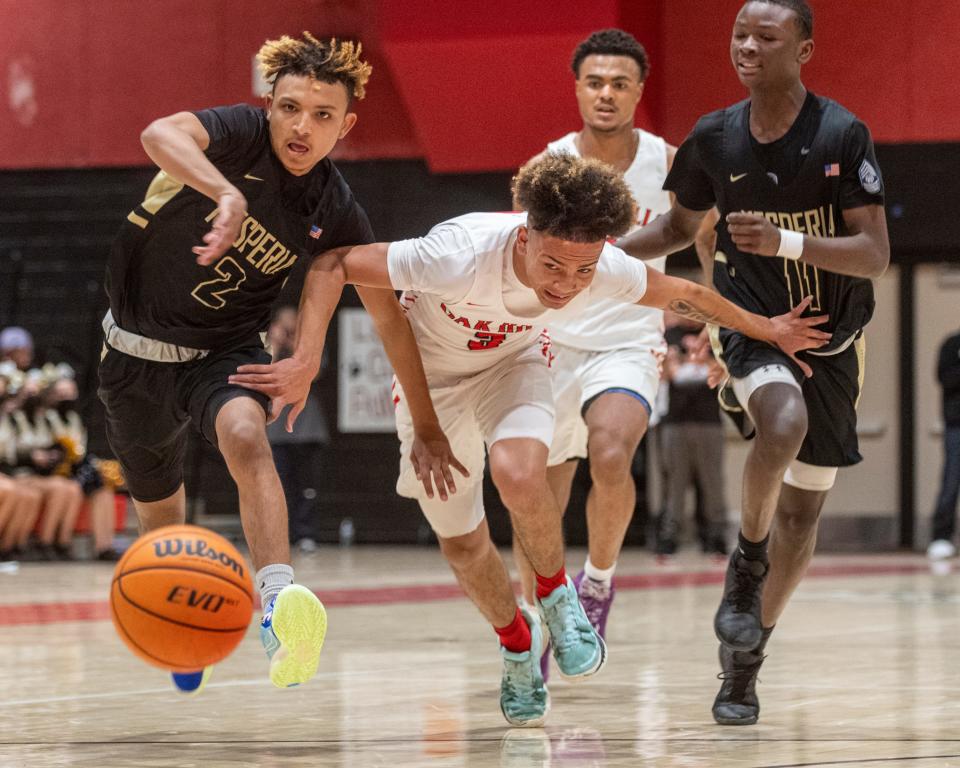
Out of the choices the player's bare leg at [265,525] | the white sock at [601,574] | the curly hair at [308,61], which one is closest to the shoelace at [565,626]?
the player's bare leg at [265,525]

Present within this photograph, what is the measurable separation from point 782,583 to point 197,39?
11710 mm

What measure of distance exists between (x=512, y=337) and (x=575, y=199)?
0.77m

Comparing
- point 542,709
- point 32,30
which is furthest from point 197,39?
point 542,709

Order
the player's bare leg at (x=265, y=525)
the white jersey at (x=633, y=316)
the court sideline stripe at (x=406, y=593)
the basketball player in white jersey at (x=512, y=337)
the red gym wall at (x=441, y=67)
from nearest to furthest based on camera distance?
the player's bare leg at (x=265, y=525)
the basketball player in white jersey at (x=512, y=337)
the white jersey at (x=633, y=316)
the court sideline stripe at (x=406, y=593)
the red gym wall at (x=441, y=67)

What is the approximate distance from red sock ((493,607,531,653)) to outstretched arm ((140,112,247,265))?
158 cm

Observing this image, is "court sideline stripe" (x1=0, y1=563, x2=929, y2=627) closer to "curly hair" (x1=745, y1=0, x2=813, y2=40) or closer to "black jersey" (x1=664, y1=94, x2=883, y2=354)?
"black jersey" (x1=664, y1=94, x2=883, y2=354)

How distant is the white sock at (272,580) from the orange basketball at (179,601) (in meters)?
0.18

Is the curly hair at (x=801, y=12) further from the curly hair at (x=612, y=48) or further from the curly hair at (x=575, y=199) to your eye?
the curly hair at (x=612, y=48)

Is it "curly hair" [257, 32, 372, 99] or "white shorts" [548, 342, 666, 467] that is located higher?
"curly hair" [257, 32, 372, 99]

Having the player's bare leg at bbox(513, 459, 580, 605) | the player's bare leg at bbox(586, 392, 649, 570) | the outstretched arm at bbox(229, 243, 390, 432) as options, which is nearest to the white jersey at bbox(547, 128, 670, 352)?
the player's bare leg at bbox(586, 392, 649, 570)

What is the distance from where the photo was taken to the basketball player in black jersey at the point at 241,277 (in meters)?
4.56

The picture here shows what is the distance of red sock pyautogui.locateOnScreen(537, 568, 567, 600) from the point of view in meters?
4.87

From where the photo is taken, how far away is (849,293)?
503cm

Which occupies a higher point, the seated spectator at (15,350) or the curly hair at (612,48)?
the curly hair at (612,48)
